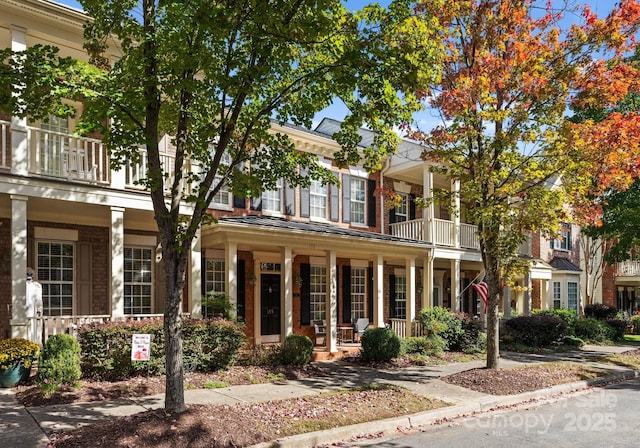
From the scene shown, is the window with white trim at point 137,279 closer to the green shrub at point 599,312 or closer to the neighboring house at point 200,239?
the neighboring house at point 200,239

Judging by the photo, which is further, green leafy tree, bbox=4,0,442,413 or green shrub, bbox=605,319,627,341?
green shrub, bbox=605,319,627,341

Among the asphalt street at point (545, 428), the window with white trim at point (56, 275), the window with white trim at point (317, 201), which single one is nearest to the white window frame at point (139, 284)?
the window with white trim at point (56, 275)

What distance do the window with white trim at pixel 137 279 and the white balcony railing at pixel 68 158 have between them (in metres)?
2.66

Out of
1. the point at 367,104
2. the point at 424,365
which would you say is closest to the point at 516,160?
the point at 367,104

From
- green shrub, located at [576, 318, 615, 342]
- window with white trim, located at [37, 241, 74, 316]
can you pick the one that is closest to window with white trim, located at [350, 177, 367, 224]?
window with white trim, located at [37, 241, 74, 316]

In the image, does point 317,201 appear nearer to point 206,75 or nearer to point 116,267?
point 116,267

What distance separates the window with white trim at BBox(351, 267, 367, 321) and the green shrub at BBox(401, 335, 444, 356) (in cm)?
434

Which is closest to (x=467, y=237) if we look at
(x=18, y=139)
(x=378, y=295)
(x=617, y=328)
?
(x=378, y=295)

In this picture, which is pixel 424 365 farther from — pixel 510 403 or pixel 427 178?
pixel 427 178

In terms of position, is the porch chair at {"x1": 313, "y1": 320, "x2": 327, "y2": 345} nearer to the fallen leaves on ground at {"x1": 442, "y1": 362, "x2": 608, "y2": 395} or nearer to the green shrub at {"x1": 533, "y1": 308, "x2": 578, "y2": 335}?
the fallen leaves on ground at {"x1": 442, "y1": 362, "x2": 608, "y2": 395}

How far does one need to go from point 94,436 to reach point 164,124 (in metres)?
4.32

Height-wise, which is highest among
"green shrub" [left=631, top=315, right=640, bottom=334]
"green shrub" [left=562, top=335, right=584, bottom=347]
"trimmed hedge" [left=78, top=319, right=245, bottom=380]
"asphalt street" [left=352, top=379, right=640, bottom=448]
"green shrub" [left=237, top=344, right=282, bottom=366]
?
"trimmed hedge" [left=78, top=319, right=245, bottom=380]

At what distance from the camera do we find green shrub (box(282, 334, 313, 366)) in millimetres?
12000

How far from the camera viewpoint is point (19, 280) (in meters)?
9.89
